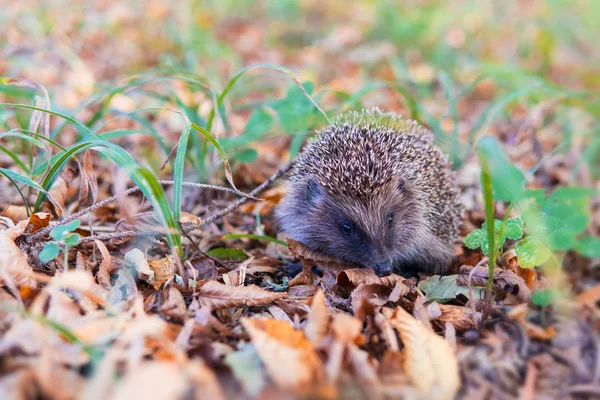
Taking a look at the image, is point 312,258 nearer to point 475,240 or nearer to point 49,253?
point 475,240

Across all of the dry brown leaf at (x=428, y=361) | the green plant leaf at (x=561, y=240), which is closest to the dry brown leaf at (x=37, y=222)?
the dry brown leaf at (x=428, y=361)

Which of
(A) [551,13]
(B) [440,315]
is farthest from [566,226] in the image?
(A) [551,13]

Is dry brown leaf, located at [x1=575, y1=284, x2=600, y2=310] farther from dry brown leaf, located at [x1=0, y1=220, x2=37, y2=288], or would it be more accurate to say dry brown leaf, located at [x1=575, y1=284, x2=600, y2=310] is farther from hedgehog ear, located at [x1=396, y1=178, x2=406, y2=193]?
dry brown leaf, located at [x1=0, y1=220, x2=37, y2=288]

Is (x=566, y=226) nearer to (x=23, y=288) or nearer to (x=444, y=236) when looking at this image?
(x=444, y=236)

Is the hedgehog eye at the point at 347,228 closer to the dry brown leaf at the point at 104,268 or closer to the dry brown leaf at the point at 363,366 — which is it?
the dry brown leaf at the point at 363,366

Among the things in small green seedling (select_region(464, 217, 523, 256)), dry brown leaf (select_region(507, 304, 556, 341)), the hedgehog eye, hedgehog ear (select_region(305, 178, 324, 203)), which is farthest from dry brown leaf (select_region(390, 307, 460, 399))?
hedgehog ear (select_region(305, 178, 324, 203))

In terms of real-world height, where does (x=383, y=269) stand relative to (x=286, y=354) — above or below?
above

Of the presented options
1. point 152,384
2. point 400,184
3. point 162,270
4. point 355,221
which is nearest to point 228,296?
point 162,270
